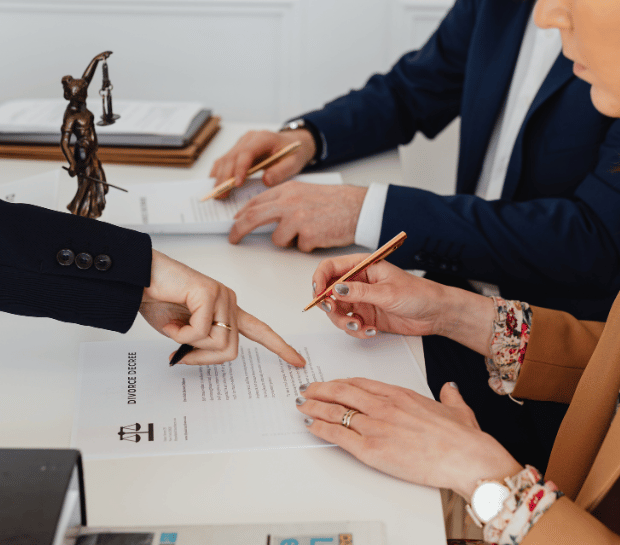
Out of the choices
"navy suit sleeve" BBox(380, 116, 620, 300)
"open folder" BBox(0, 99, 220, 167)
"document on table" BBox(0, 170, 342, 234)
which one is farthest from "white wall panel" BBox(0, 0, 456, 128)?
"navy suit sleeve" BBox(380, 116, 620, 300)

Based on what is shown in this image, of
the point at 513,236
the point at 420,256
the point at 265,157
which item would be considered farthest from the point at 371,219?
the point at 265,157

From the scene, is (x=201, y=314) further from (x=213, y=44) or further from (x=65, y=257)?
(x=213, y=44)

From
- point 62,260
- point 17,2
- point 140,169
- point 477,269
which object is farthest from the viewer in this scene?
point 17,2

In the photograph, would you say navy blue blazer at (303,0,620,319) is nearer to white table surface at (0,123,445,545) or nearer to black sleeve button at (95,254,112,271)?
white table surface at (0,123,445,545)

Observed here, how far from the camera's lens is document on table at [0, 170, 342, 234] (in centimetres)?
114

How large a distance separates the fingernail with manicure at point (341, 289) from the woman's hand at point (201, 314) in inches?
3.8

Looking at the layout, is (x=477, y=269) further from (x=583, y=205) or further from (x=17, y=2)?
(x=17, y=2)

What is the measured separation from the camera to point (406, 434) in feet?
2.21

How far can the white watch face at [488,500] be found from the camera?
0.65m

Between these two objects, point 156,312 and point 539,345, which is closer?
point 156,312

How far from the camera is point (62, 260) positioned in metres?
0.77

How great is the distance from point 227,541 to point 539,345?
2.05 feet

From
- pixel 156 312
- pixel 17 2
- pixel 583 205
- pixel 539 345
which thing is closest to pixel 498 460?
pixel 539 345

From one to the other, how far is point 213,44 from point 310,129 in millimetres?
1303
